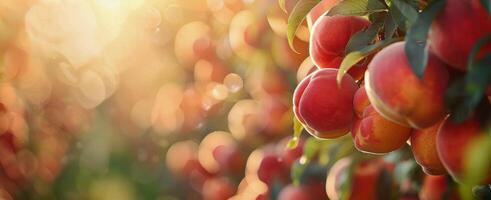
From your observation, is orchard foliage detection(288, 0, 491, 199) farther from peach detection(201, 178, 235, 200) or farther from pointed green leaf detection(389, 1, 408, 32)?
peach detection(201, 178, 235, 200)

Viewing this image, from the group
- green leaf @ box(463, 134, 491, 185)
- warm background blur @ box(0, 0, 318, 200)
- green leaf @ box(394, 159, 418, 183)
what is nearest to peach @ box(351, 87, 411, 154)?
green leaf @ box(463, 134, 491, 185)

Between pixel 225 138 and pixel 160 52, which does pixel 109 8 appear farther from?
pixel 225 138

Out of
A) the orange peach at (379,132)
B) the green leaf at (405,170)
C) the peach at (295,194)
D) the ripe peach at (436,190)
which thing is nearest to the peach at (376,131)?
the orange peach at (379,132)

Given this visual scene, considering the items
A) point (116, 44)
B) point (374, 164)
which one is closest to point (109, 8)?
point (116, 44)

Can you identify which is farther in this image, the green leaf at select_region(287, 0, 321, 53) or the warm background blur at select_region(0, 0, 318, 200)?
the warm background blur at select_region(0, 0, 318, 200)

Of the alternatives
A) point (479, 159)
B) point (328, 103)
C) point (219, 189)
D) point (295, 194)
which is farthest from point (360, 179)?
point (219, 189)

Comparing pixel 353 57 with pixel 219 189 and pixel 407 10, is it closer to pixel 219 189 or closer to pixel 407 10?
pixel 407 10

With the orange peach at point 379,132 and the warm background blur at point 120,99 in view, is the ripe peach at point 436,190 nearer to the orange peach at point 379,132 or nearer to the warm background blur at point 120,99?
the orange peach at point 379,132
